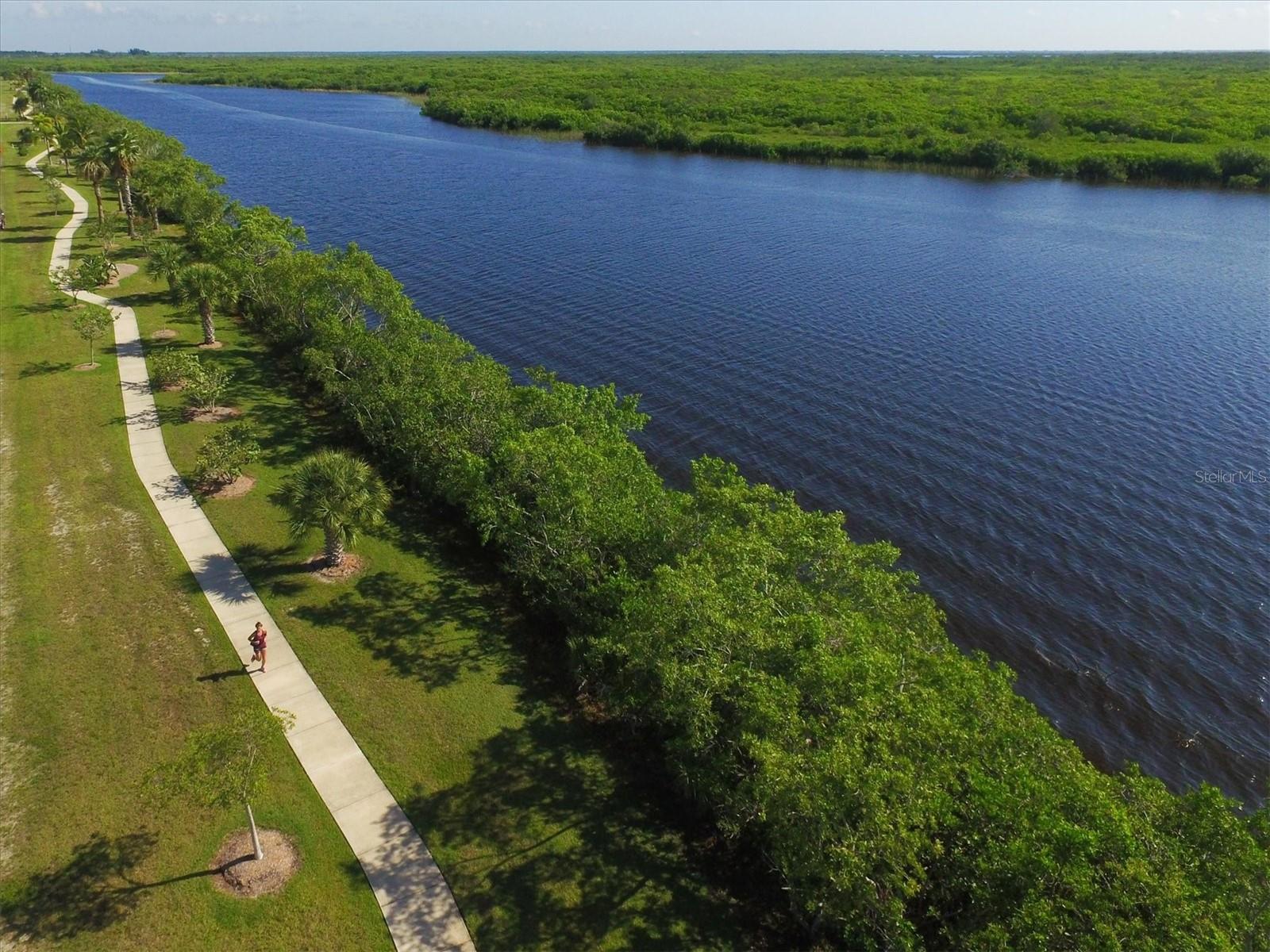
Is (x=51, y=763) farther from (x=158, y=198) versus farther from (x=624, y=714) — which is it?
(x=158, y=198)

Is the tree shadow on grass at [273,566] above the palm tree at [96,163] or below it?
below

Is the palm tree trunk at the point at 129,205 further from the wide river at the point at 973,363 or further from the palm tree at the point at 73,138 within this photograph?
the wide river at the point at 973,363

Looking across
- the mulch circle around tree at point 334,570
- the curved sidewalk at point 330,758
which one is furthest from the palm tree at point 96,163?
the mulch circle around tree at point 334,570

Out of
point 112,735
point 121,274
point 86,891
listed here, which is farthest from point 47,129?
point 86,891

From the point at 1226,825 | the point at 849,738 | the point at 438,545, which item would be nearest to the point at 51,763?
the point at 438,545

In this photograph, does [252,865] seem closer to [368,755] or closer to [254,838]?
[254,838]

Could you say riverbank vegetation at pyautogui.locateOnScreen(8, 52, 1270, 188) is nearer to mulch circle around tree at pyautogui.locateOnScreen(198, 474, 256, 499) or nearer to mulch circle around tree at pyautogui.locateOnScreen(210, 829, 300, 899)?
mulch circle around tree at pyautogui.locateOnScreen(198, 474, 256, 499)
